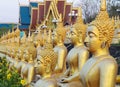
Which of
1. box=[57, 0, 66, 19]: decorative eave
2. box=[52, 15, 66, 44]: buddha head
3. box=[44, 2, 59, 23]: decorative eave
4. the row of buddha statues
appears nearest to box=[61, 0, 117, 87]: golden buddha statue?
the row of buddha statues

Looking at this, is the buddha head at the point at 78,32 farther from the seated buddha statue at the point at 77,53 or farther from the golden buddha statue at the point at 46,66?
the golden buddha statue at the point at 46,66

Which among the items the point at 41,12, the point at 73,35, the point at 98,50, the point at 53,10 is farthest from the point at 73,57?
the point at 41,12

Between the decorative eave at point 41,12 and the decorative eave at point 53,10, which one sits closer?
the decorative eave at point 53,10

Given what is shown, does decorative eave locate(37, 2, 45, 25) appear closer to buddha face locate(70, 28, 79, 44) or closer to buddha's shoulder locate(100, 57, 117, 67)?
buddha face locate(70, 28, 79, 44)

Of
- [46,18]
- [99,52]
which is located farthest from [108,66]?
[46,18]

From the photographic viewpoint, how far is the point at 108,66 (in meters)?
2.56

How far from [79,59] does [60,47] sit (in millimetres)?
1201

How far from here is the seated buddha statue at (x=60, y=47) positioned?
191 inches

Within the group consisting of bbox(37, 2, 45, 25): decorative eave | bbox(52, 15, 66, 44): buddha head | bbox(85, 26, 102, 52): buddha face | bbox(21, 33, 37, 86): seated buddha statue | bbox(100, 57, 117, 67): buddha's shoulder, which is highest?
bbox(85, 26, 102, 52): buddha face

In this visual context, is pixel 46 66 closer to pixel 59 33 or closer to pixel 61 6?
pixel 59 33

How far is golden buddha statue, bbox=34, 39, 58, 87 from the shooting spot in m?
3.59

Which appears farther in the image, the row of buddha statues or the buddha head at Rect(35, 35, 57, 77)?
the buddha head at Rect(35, 35, 57, 77)

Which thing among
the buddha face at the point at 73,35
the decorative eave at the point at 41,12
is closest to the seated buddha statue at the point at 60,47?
the buddha face at the point at 73,35

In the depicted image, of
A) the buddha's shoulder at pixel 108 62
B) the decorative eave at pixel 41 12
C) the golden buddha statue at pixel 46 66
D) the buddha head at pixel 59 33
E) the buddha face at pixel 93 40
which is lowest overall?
the decorative eave at pixel 41 12
